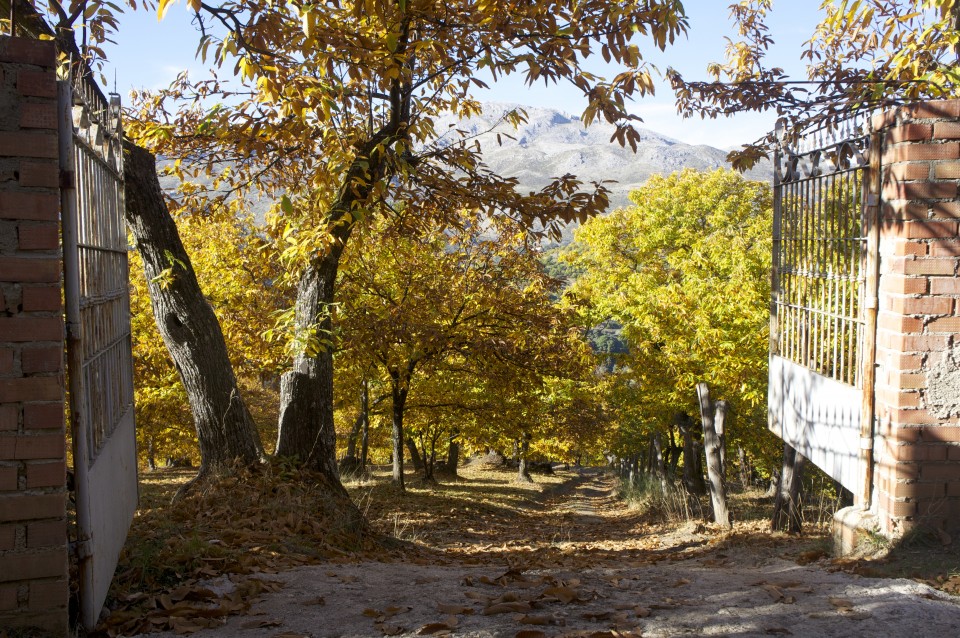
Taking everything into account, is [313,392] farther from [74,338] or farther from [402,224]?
[74,338]

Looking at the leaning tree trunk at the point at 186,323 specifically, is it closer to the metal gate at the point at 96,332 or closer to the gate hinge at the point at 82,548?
the metal gate at the point at 96,332

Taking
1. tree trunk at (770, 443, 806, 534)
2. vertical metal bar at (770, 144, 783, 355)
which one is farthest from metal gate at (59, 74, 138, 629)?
tree trunk at (770, 443, 806, 534)

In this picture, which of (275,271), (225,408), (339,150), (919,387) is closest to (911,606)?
(919,387)

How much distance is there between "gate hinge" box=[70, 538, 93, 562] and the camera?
3.44 meters

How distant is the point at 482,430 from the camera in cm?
2197

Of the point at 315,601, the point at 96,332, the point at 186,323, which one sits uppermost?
the point at 96,332

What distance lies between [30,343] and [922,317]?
527cm

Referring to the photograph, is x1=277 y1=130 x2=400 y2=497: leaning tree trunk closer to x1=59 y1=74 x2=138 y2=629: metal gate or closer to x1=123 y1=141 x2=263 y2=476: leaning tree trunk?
x1=123 y1=141 x2=263 y2=476: leaning tree trunk

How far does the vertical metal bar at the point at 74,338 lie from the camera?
3.41 metres

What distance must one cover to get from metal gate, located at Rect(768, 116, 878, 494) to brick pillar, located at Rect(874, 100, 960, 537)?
0.24 meters

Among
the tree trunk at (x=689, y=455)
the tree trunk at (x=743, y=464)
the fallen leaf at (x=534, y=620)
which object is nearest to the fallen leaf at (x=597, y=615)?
the fallen leaf at (x=534, y=620)

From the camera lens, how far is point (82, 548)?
345cm

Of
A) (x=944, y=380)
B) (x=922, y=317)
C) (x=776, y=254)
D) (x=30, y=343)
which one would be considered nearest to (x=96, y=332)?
(x=30, y=343)

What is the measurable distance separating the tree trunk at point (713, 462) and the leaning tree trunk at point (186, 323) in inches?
531
